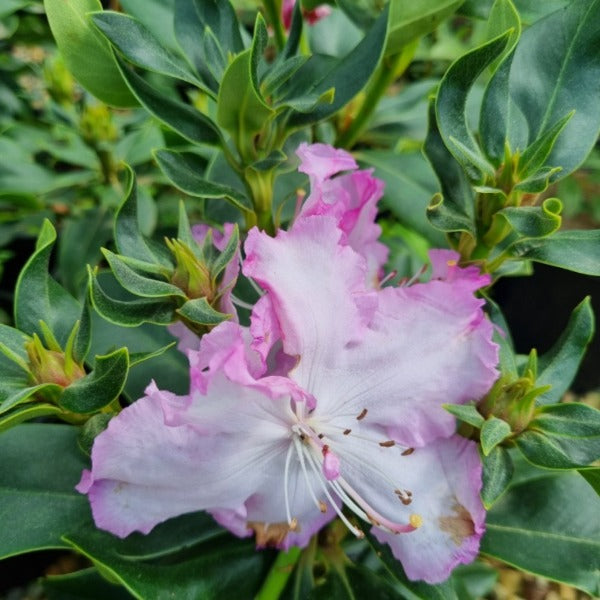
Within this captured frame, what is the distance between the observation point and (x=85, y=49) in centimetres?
67

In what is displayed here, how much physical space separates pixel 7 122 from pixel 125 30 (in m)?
0.93

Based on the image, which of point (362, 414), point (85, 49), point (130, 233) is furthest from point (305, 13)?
point (362, 414)

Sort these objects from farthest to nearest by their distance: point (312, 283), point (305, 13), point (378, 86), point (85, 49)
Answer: point (305, 13)
point (378, 86)
point (85, 49)
point (312, 283)

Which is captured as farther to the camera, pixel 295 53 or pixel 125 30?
pixel 295 53

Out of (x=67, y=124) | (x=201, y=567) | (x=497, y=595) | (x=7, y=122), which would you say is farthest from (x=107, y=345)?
(x=497, y=595)

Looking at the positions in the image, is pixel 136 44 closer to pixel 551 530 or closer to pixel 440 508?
pixel 440 508

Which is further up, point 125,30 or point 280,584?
point 125,30

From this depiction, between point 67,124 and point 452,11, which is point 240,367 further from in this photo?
point 67,124

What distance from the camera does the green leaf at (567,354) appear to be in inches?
27.6

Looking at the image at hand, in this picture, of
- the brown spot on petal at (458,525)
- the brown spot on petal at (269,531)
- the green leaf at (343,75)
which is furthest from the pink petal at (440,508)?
the green leaf at (343,75)

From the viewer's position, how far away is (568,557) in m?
0.79

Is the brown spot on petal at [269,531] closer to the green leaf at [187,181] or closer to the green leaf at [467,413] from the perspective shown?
the green leaf at [467,413]

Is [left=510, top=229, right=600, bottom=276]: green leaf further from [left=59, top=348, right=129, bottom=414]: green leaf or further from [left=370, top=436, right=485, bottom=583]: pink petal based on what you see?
[left=59, top=348, right=129, bottom=414]: green leaf

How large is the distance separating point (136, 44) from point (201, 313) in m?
0.24
